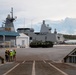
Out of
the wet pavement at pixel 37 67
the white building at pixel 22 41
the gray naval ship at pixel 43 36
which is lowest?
the wet pavement at pixel 37 67

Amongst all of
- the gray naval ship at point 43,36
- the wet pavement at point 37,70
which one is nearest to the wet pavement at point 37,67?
the wet pavement at point 37,70

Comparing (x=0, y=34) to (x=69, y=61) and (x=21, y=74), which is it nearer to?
(x=69, y=61)

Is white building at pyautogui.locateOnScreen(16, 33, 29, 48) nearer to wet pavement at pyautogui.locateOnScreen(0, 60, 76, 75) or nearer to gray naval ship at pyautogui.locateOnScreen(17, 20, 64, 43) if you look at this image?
gray naval ship at pyautogui.locateOnScreen(17, 20, 64, 43)

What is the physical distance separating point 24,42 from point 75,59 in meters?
47.4

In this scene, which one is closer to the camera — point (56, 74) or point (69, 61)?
point (56, 74)

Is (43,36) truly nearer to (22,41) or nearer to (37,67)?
(22,41)

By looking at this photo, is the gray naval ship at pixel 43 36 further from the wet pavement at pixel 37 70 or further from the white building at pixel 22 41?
the wet pavement at pixel 37 70

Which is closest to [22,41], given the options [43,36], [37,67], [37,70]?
[43,36]

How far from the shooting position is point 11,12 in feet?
351

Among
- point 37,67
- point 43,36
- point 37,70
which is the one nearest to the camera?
point 37,70

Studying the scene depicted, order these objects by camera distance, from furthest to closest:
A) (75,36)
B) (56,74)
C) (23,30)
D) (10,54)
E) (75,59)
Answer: (75,36) < (23,30) < (10,54) < (75,59) < (56,74)

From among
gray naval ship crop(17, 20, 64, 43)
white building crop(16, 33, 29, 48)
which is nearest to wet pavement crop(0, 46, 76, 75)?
white building crop(16, 33, 29, 48)

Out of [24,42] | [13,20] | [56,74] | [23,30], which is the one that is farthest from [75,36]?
[56,74]

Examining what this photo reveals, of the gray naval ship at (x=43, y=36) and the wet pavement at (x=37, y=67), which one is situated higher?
the gray naval ship at (x=43, y=36)
